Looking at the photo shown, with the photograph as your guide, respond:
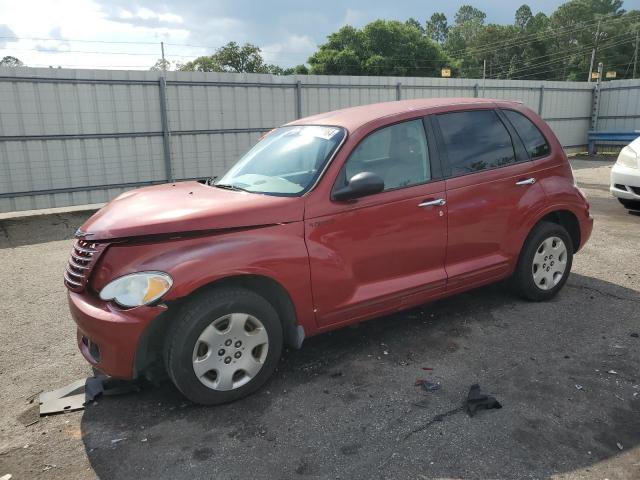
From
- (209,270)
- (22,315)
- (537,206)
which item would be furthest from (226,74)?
(209,270)

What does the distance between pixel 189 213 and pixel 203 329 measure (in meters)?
0.70

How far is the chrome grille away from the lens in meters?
3.08

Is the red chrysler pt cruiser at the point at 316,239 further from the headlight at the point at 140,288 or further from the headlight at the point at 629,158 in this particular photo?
the headlight at the point at 629,158

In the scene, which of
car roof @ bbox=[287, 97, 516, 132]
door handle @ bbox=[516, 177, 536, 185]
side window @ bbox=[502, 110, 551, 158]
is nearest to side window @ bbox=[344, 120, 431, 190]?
car roof @ bbox=[287, 97, 516, 132]

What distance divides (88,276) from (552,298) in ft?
12.9

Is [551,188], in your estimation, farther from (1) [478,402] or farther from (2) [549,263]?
(1) [478,402]

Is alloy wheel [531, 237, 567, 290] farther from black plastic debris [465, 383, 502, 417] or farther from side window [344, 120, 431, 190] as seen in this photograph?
black plastic debris [465, 383, 502, 417]

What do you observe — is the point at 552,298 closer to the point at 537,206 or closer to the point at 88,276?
the point at 537,206

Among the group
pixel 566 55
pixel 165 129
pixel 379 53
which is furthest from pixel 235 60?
pixel 165 129

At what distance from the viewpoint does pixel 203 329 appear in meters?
3.06

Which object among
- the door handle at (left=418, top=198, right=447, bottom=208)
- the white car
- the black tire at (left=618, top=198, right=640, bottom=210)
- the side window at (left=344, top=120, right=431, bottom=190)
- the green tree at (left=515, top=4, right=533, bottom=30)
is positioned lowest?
the black tire at (left=618, top=198, right=640, bottom=210)

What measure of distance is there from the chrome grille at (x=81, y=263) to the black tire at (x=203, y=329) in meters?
0.60

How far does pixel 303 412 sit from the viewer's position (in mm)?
3162

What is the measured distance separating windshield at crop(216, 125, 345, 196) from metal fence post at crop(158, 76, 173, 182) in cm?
685
